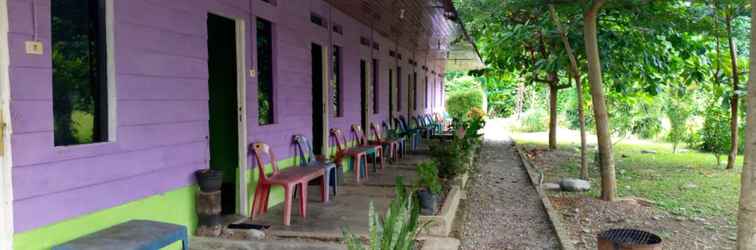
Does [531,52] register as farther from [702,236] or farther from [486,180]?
[702,236]

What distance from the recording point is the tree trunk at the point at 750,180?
2.61 m

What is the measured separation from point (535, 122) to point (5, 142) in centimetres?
2096

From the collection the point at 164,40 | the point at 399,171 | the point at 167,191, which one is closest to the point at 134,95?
the point at 164,40

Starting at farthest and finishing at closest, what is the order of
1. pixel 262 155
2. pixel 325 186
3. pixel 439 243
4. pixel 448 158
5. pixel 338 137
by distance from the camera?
pixel 338 137, pixel 448 158, pixel 325 186, pixel 262 155, pixel 439 243

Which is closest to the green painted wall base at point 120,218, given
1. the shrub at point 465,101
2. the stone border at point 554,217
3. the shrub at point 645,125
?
the stone border at point 554,217

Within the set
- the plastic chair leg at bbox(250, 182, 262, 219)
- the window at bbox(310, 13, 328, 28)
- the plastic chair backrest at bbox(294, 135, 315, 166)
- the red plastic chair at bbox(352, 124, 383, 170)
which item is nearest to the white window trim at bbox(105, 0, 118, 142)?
the plastic chair leg at bbox(250, 182, 262, 219)

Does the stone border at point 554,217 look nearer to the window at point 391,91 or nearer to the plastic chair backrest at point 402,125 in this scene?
the plastic chair backrest at point 402,125

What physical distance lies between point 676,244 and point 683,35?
4.49 metres

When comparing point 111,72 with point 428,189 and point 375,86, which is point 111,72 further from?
point 375,86

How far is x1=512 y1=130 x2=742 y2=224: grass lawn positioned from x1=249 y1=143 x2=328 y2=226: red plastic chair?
382 centimetres

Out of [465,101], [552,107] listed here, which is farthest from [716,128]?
[465,101]

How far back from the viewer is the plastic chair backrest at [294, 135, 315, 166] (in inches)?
246

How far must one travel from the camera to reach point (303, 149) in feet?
20.7

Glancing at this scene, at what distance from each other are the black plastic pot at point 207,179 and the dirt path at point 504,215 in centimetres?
209
